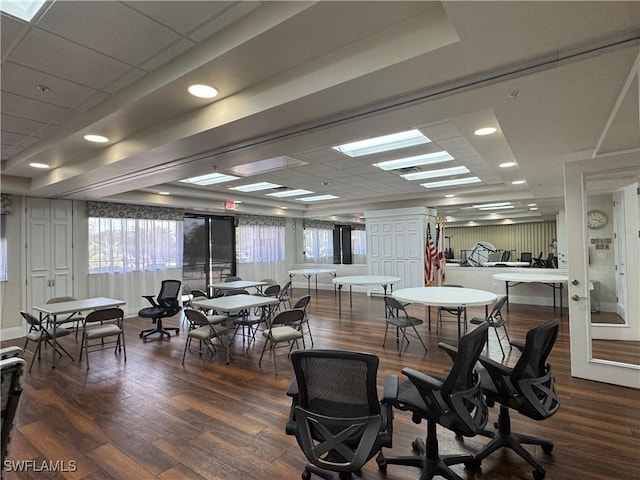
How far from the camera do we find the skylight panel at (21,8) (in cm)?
172

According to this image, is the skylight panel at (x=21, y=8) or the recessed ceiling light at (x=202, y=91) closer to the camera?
the skylight panel at (x=21, y=8)

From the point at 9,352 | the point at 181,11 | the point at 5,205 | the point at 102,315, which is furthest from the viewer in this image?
the point at 5,205

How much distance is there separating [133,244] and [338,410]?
696 centimetres

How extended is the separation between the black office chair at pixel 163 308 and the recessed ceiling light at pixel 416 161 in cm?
407

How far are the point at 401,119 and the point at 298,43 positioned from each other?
1.03m

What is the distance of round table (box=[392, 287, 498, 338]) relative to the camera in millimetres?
3896

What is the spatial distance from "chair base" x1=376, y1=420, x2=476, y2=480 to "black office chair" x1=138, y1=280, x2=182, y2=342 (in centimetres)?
439

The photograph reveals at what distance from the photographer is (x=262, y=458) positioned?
2227 millimetres

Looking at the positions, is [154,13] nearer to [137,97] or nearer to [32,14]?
[32,14]

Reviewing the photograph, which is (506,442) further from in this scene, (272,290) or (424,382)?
(272,290)

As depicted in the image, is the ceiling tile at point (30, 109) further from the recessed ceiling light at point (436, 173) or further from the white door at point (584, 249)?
the white door at point (584, 249)

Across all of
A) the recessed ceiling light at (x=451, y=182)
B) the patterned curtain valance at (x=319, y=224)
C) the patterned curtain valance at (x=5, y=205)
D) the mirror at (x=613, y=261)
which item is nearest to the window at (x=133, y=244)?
the patterned curtain valance at (x=5, y=205)

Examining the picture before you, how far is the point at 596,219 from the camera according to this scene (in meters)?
3.56

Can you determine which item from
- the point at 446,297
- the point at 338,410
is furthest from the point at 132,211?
the point at 338,410
